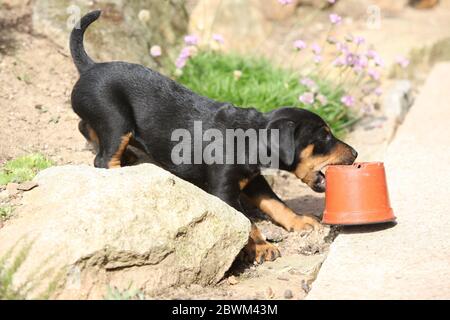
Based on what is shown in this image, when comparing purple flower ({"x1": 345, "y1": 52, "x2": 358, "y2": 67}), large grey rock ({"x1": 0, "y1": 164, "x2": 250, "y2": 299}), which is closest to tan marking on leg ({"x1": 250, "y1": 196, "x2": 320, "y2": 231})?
large grey rock ({"x1": 0, "y1": 164, "x2": 250, "y2": 299})

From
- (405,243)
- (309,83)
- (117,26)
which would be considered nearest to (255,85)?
(309,83)

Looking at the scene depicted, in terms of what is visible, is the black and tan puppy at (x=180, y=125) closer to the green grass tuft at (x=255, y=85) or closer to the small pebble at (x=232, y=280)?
the small pebble at (x=232, y=280)

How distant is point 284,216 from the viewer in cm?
529

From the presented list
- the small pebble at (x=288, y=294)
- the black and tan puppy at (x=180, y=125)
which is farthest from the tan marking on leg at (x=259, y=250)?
the small pebble at (x=288, y=294)

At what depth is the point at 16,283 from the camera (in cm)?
352

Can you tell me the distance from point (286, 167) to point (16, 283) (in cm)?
220

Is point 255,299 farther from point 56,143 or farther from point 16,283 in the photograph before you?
point 56,143

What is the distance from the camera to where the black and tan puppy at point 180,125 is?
16.5ft

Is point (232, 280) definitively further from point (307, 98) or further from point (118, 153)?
point (307, 98)

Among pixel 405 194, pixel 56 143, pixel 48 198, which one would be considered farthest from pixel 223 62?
pixel 48 198

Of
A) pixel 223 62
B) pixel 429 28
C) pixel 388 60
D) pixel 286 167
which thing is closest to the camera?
pixel 286 167

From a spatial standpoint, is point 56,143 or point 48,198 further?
point 56,143

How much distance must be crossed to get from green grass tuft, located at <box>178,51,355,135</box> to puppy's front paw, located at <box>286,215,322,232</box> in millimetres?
1697
